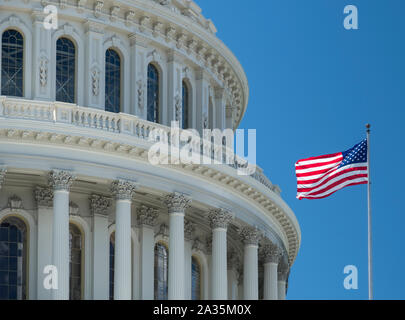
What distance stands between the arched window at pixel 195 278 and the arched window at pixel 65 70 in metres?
9.69

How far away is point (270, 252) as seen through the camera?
74.8 meters

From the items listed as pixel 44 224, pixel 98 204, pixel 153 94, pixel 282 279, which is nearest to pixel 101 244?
pixel 98 204

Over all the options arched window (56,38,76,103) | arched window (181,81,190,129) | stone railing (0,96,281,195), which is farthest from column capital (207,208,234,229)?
arched window (56,38,76,103)

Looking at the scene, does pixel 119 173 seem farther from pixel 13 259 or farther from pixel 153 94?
pixel 153 94

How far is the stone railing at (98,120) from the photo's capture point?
6353 cm

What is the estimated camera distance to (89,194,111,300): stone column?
67.1 m

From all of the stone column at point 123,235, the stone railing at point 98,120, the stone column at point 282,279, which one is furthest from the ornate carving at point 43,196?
the stone column at point 282,279

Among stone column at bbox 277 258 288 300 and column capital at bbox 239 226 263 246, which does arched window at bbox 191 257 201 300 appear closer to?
column capital at bbox 239 226 263 246

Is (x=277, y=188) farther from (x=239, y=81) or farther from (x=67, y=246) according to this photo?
(x=67, y=246)

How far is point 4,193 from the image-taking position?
66250 millimetres

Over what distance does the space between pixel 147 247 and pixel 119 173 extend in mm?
5760

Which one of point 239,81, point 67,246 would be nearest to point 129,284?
point 67,246

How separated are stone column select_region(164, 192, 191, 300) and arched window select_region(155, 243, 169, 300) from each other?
3582 millimetres
